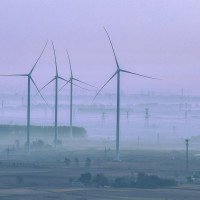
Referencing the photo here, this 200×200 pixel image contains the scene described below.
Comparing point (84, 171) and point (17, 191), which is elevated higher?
point (84, 171)

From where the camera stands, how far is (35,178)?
67.1 metres

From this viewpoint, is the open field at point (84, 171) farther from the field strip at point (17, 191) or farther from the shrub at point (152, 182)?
the shrub at point (152, 182)

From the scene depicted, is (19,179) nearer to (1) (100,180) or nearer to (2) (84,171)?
(1) (100,180)

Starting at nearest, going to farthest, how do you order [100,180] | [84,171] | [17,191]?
[17,191], [100,180], [84,171]

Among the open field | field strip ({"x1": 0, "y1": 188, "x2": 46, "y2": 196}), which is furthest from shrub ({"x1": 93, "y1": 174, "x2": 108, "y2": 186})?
field strip ({"x1": 0, "y1": 188, "x2": 46, "y2": 196})

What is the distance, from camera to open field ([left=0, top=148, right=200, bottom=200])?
185 ft

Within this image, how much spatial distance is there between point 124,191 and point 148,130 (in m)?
112

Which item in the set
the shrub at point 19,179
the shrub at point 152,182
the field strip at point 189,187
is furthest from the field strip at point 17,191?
the field strip at point 189,187

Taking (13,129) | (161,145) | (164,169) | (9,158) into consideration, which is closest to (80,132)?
(13,129)

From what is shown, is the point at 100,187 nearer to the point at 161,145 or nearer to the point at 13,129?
the point at 161,145

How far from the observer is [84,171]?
74250 mm

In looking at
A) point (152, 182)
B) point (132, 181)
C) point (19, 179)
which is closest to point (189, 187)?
point (152, 182)

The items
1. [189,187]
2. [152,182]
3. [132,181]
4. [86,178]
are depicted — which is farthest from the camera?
[86,178]

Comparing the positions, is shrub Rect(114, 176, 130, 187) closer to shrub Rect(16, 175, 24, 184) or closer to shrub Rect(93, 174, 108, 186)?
shrub Rect(93, 174, 108, 186)
